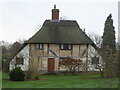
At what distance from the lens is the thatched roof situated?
120 feet

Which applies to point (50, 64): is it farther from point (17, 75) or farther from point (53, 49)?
point (17, 75)

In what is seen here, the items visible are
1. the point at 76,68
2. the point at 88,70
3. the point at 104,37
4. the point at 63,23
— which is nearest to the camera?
the point at 76,68

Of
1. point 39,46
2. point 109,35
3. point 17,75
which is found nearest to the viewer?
point 17,75

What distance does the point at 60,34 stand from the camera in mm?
37344

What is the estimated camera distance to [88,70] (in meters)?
36.1

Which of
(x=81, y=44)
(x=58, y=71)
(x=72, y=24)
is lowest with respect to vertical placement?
(x=58, y=71)

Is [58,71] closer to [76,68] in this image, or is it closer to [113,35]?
[76,68]

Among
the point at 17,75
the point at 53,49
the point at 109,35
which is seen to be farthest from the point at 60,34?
the point at 17,75

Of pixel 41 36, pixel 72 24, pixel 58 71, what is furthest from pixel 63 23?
pixel 58 71

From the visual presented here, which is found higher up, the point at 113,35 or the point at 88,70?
the point at 113,35

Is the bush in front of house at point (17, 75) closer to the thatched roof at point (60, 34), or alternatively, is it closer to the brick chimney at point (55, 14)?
the thatched roof at point (60, 34)

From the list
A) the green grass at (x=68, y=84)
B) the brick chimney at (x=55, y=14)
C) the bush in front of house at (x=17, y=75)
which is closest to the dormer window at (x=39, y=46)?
the brick chimney at (x=55, y=14)

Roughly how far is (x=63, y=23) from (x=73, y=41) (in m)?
3.59

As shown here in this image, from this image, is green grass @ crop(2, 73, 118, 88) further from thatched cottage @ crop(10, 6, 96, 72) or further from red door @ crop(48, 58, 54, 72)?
red door @ crop(48, 58, 54, 72)
